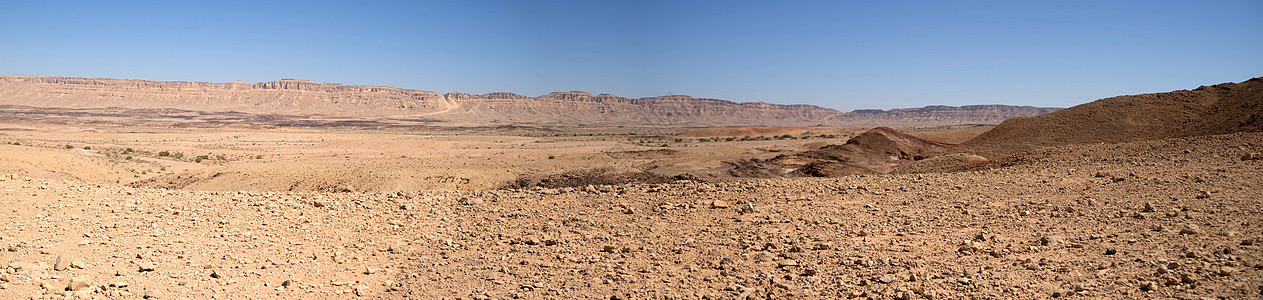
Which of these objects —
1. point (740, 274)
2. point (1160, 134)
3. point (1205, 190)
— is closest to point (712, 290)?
point (740, 274)

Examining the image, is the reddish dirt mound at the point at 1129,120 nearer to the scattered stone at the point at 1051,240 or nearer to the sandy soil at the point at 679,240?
the sandy soil at the point at 679,240

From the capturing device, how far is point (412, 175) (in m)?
20.4

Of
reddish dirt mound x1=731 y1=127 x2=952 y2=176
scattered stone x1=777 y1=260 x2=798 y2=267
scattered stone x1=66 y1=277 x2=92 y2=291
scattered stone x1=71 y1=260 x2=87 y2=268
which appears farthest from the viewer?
reddish dirt mound x1=731 y1=127 x2=952 y2=176

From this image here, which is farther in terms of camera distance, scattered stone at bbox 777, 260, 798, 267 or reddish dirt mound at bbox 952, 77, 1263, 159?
reddish dirt mound at bbox 952, 77, 1263, 159

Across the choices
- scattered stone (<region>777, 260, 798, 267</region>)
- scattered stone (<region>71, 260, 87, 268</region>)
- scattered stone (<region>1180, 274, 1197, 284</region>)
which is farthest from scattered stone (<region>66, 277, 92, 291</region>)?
scattered stone (<region>1180, 274, 1197, 284</region>)

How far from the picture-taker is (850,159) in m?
29.3

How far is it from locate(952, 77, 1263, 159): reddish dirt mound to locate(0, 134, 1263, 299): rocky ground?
14.7m

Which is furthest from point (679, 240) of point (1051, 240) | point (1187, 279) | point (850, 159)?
point (850, 159)

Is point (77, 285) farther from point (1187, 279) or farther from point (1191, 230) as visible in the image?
point (1191, 230)

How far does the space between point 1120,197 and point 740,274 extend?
5722mm

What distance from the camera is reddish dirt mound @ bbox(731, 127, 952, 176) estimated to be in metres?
23.7

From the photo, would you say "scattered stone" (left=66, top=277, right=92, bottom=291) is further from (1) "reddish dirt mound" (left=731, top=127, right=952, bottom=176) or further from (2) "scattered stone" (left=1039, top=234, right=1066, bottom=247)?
(1) "reddish dirt mound" (left=731, top=127, right=952, bottom=176)

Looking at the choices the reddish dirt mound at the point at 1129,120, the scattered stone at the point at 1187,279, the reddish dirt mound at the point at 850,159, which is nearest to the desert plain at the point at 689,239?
the scattered stone at the point at 1187,279

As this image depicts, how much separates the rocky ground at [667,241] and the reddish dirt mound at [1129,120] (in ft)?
48.3
